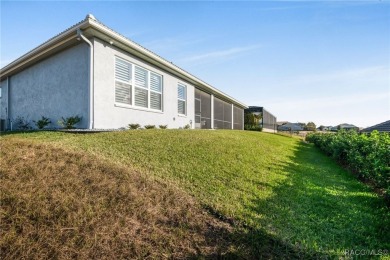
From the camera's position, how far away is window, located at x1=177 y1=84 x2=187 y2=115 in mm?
13227

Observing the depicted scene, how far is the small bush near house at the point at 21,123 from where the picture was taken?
10.8 m

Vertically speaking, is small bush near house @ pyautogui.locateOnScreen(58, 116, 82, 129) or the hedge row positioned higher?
small bush near house @ pyautogui.locateOnScreen(58, 116, 82, 129)

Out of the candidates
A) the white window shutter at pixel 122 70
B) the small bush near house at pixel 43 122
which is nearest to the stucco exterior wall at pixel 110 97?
the white window shutter at pixel 122 70

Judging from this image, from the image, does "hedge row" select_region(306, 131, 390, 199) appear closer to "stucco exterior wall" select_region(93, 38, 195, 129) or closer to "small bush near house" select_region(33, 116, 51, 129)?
"stucco exterior wall" select_region(93, 38, 195, 129)

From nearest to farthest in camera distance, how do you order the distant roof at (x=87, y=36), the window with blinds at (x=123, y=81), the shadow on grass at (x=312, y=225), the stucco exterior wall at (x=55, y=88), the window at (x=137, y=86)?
the shadow on grass at (x=312, y=225), the distant roof at (x=87, y=36), the stucco exterior wall at (x=55, y=88), the window with blinds at (x=123, y=81), the window at (x=137, y=86)

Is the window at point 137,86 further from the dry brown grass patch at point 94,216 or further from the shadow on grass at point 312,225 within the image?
the shadow on grass at point 312,225

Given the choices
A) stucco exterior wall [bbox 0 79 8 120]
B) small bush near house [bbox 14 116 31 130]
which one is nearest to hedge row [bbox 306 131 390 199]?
small bush near house [bbox 14 116 31 130]

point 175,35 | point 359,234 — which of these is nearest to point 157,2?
point 175,35

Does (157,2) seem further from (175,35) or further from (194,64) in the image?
(194,64)

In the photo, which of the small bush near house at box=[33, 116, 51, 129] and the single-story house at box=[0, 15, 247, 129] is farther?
the small bush near house at box=[33, 116, 51, 129]

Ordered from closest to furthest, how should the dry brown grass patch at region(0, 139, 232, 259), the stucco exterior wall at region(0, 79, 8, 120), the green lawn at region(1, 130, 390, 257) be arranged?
the dry brown grass patch at region(0, 139, 232, 259)
the green lawn at region(1, 130, 390, 257)
the stucco exterior wall at region(0, 79, 8, 120)

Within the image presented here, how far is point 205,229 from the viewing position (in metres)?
2.81

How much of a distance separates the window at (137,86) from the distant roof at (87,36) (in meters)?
0.61

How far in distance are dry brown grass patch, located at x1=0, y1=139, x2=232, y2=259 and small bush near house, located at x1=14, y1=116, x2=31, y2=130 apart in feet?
27.7
